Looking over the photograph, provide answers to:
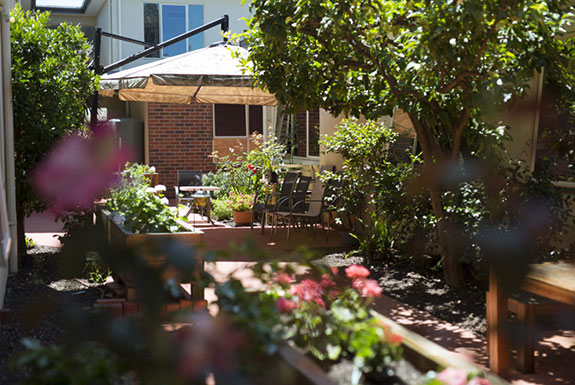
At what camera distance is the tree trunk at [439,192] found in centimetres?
587

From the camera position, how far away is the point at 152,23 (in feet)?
56.0

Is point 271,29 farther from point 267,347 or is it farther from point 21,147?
point 267,347

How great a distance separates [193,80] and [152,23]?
967cm

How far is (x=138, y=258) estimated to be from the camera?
107cm

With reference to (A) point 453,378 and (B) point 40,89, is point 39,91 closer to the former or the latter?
(B) point 40,89

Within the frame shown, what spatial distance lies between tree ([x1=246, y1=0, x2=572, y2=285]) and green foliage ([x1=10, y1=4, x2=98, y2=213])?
183 centimetres

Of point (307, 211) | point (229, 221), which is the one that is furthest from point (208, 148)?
point (307, 211)

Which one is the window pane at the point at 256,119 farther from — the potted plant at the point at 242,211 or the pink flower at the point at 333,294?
the pink flower at the point at 333,294

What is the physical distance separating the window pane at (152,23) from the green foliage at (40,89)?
34.3 feet

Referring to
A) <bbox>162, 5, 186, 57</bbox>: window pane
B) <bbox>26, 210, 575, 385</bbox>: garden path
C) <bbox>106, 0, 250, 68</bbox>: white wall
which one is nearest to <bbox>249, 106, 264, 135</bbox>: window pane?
<bbox>106, 0, 250, 68</bbox>: white wall

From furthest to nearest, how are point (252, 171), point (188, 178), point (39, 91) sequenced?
point (188, 178), point (252, 171), point (39, 91)

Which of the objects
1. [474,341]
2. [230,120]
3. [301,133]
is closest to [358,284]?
[474,341]

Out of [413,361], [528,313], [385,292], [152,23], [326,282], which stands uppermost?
[152,23]

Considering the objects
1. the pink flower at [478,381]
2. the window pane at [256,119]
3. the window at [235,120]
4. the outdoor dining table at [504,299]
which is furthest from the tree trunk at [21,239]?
the window pane at [256,119]
